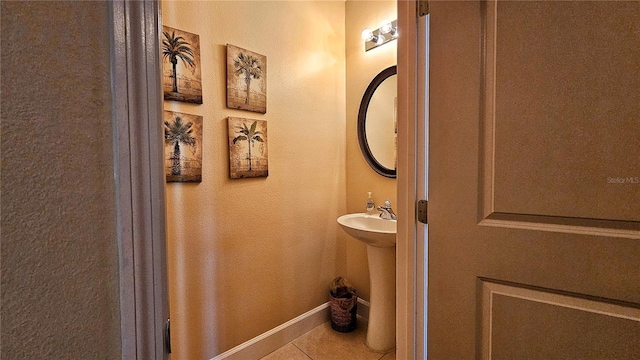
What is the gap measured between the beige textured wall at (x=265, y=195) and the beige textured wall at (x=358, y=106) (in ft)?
0.22

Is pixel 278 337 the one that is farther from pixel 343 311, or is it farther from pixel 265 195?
pixel 265 195

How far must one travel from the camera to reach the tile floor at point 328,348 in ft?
5.67

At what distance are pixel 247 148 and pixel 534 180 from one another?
1366 mm

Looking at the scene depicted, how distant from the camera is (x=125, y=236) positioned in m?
0.43

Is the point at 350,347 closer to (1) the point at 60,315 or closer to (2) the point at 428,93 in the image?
(2) the point at 428,93

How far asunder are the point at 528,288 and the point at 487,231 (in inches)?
7.9

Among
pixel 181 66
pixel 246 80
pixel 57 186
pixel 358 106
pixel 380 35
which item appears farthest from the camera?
pixel 358 106

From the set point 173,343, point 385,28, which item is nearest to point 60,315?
point 173,343

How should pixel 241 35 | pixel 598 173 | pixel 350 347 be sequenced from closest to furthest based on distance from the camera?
pixel 598 173 → pixel 241 35 → pixel 350 347

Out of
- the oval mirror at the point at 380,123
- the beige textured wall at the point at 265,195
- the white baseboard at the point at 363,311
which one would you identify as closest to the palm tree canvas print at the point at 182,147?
the beige textured wall at the point at 265,195

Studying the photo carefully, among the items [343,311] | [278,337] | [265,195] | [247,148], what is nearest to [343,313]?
[343,311]

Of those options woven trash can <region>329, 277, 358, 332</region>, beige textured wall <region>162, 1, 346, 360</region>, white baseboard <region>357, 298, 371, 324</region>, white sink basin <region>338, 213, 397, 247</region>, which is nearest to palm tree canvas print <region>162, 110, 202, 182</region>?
beige textured wall <region>162, 1, 346, 360</region>

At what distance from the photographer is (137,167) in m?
0.43

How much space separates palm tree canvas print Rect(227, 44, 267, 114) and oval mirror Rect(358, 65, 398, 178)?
777 millimetres
